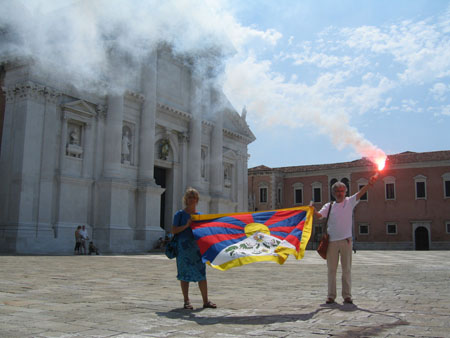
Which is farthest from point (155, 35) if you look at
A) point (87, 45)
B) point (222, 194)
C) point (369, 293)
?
point (369, 293)

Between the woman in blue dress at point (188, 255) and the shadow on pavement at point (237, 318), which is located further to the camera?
the woman in blue dress at point (188, 255)

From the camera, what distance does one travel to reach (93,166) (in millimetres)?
24922

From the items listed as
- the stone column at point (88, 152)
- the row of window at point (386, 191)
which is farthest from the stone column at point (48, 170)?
the row of window at point (386, 191)

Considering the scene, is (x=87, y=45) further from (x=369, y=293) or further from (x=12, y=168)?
(x=369, y=293)

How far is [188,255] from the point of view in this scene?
638cm

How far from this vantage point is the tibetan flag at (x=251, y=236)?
20.9ft

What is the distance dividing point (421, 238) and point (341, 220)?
43427 millimetres

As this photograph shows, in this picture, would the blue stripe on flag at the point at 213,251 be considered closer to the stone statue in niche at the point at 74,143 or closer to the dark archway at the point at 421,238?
the stone statue in niche at the point at 74,143

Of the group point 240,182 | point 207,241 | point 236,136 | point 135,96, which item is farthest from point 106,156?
point 207,241

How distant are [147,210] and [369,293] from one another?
786 inches

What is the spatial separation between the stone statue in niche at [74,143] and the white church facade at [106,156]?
0.16ft

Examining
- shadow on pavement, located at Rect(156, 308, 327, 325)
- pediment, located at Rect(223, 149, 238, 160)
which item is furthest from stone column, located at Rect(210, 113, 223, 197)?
shadow on pavement, located at Rect(156, 308, 327, 325)

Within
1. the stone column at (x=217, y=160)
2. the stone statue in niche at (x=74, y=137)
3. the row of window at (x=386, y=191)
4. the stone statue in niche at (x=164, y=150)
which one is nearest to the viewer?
the stone statue in niche at (x=74, y=137)

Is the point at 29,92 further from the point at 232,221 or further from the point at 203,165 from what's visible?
the point at 232,221
